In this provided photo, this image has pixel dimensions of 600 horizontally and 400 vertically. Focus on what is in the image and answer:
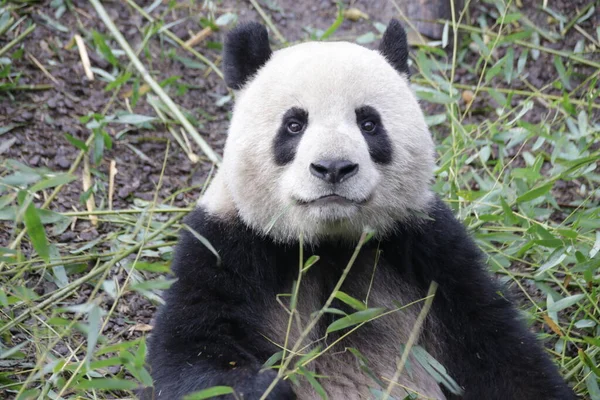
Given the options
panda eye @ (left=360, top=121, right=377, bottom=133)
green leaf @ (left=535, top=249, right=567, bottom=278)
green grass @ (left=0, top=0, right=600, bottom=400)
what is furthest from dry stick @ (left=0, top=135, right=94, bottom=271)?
green leaf @ (left=535, top=249, right=567, bottom=278)

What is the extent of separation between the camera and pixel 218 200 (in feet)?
13.0

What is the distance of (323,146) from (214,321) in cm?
90

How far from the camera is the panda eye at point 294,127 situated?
370 centimetres

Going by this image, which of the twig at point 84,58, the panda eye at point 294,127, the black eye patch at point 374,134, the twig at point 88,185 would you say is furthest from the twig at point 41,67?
the black eye patch at point 374,134

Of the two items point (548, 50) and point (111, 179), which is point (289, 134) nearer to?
point (111, 179)

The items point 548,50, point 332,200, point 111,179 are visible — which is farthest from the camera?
point 548,50

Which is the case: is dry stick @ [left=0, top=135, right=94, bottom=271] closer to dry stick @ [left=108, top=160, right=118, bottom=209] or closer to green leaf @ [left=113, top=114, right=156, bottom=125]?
dry stick @ [left=108, top=160, right=118, bottom=209]

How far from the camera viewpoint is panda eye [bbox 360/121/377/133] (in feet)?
12.2

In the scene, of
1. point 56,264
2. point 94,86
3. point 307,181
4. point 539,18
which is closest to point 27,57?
point 94,86

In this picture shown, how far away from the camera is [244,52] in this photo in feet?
13.4

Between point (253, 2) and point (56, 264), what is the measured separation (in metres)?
3.15

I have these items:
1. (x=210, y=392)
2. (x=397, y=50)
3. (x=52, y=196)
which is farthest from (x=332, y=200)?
(x=52, y=196)

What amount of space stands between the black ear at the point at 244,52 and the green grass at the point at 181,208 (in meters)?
0.68

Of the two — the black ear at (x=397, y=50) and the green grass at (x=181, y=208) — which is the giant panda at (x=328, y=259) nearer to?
the black ear at (x=397, y=50)
